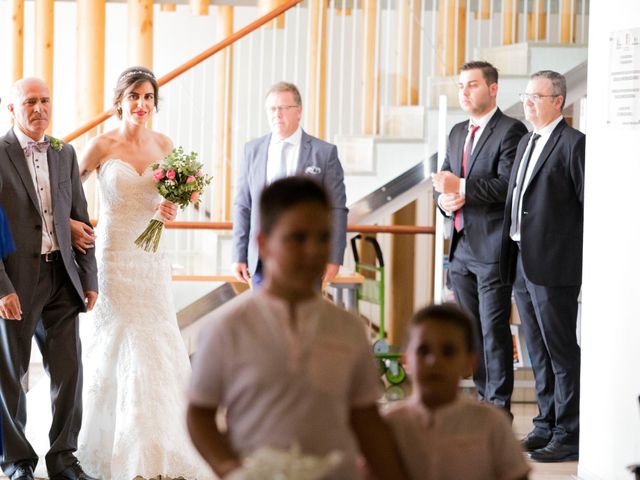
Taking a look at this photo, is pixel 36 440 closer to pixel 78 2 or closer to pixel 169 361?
pixel 169 361

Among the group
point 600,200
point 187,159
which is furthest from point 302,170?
point 600,200

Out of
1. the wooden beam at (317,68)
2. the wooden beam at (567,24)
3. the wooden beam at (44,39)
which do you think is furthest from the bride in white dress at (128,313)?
the wooden beam at (567,24)

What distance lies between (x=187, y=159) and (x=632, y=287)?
185 centimetres

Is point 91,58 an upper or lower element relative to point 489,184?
upper

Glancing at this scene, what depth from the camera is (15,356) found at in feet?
14.0

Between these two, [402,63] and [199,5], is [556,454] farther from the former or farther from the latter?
[199,5]

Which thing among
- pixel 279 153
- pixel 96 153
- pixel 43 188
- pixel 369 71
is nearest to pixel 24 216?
pixel 43 188

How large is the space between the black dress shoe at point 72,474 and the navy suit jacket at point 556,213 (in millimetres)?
2093

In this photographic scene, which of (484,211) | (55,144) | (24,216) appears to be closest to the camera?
(24,216)

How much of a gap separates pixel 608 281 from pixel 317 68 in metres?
3.01

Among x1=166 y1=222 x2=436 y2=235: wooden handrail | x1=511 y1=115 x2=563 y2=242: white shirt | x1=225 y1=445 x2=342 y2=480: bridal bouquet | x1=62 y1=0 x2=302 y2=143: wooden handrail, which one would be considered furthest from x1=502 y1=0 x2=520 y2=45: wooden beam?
x1=225 y1=445 x2=342 y2=480: bridal bouquet

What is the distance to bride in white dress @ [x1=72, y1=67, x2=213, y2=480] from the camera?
15.1 feet

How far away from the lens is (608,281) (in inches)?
171

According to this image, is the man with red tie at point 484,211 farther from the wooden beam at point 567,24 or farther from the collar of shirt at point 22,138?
the collar of shirt at point 22,138
